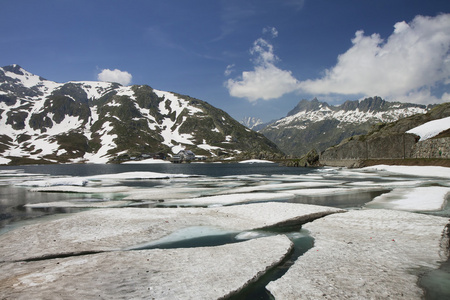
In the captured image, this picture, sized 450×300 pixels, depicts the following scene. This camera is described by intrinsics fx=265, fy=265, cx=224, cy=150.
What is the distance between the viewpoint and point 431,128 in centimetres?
8938

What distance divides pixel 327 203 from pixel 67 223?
78.4 feet

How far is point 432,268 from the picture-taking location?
435 inches

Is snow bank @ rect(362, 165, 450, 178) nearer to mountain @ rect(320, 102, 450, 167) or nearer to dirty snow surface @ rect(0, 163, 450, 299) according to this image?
mountain @ rect(320, 102, 450, 167)

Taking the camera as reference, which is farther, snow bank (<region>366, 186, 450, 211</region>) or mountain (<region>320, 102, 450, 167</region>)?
mountain (<region>320, 102, 450, 167</region>)

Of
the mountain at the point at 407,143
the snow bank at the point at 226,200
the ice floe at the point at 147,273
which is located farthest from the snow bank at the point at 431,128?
the ice floe at the point at 147,273

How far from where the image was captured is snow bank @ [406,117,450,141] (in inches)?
3295

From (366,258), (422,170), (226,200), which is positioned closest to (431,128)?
(422,170)

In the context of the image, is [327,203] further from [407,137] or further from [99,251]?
[407,137]

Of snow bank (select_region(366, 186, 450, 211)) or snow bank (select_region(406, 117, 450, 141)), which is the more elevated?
snow bank (select_region(406, 117, 450, 141))

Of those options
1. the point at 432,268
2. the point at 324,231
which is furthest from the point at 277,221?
the point at 432,268

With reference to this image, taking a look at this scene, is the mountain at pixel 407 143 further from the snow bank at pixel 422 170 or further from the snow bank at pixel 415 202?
the snow bank at pixel 415 202

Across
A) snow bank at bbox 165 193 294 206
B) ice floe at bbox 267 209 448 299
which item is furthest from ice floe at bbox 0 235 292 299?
snow bank at bbox 165 193 294 206

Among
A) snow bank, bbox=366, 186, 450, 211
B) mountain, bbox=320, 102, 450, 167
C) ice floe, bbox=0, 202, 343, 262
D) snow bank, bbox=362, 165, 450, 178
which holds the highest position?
mountain, bbox=320, 102, 450, 167

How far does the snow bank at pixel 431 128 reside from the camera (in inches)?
3295
